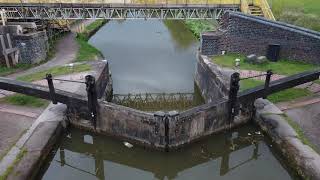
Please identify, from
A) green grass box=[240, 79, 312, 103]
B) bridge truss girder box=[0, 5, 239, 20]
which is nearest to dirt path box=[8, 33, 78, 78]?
bridge truss girder box=[0, 5, 239, 20]

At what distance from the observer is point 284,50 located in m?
16.8

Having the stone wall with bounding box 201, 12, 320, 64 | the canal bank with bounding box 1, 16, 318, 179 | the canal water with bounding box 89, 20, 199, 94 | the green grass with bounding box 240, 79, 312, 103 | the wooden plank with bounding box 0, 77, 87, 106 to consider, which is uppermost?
the stone wall with bounding box 201, 12, 320, 64

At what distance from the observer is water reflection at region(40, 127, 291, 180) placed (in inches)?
410

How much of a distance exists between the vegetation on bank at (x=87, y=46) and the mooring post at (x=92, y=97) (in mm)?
7867

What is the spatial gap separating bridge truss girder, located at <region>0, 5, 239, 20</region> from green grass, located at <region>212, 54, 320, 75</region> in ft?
14.0

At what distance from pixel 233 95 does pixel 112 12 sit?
1132 cm

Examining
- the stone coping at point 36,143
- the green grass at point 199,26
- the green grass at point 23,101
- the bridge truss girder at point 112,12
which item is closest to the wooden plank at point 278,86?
the stone coping at point 36,143

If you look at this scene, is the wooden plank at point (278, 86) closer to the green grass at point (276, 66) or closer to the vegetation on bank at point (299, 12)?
the green grass at point (276, 66)

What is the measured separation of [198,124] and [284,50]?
7.90m

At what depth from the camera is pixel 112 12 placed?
67.4 ft

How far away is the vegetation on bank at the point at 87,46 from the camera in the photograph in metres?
19.7

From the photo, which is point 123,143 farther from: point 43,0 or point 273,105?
point 43,0

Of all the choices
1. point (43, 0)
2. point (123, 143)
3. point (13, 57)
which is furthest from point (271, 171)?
point (43, 0)

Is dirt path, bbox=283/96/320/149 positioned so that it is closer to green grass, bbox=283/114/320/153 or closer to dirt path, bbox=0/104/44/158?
green grass, bbox=283/114/320/153
